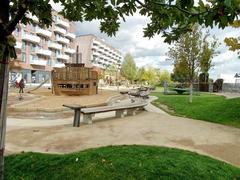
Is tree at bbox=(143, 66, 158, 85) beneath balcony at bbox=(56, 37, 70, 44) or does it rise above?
beneath

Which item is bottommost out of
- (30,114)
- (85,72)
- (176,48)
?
(30,114)

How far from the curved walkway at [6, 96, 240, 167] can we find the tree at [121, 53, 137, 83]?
8329cm

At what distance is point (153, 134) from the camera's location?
28.0ft

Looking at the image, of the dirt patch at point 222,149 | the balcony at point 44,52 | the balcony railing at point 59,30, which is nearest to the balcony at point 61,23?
the balcony railing at point 59,30

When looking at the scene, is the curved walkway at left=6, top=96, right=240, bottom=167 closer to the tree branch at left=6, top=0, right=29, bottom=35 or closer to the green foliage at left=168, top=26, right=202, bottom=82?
the tree branch at left=6, top=0, right=29, bottom=35

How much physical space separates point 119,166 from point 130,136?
3418mm

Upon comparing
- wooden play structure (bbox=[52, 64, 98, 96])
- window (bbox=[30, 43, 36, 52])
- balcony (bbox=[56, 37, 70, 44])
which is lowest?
wooden play structure (bbox=[52, 64, 98, 96])

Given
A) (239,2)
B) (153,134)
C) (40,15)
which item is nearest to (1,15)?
(40,15)

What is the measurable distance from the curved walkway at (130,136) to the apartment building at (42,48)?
43819mm

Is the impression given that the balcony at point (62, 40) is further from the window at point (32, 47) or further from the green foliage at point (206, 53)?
the green foliage at point (206, 53)

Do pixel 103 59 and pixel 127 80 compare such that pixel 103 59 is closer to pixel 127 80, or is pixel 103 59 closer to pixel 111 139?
pixel 127 80

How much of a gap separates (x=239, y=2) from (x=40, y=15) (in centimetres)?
203

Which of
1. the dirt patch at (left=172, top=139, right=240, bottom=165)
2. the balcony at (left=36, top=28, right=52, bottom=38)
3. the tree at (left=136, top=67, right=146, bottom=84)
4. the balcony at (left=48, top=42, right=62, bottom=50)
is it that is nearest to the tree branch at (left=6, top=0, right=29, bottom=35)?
the dirt patch at (left=172, top=139, right=240, bottom=165)

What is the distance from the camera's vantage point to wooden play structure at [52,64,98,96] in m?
22.5
